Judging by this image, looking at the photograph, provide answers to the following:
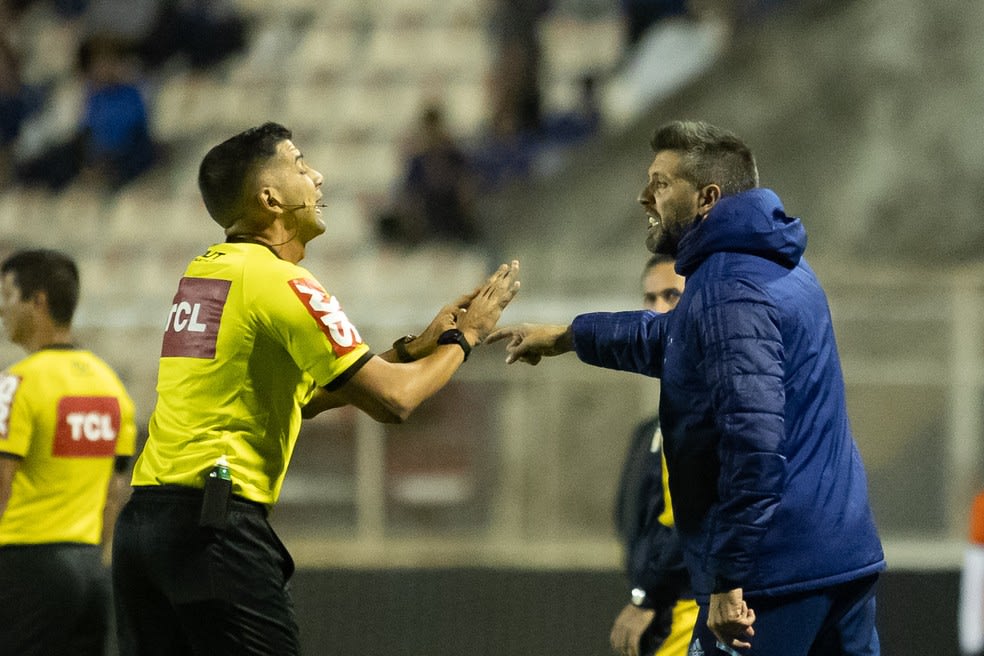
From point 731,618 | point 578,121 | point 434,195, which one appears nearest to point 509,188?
point 434,195

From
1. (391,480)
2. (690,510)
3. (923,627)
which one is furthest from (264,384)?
(391,480)

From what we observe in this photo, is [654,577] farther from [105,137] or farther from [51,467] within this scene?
[105,137]

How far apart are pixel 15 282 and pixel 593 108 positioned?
6792mm

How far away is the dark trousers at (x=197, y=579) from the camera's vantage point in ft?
12.3

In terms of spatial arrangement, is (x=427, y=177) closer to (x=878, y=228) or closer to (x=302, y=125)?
(x=302, y=125)

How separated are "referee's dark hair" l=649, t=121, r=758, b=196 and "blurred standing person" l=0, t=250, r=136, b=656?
7.67 feet

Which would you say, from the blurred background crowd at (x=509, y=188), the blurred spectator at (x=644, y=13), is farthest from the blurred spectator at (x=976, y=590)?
the blurred spectator at (x=644, y=13)

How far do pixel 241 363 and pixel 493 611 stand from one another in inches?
141

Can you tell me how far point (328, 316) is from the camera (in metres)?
3.76

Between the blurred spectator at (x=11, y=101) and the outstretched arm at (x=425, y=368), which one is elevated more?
the blurred spectator at (x=11, y=101)

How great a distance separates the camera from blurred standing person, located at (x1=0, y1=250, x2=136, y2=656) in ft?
16.6

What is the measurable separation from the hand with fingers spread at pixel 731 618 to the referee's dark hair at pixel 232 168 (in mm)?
1576

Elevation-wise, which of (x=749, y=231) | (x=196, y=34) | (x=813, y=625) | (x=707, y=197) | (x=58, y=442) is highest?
(x=196, y=34)

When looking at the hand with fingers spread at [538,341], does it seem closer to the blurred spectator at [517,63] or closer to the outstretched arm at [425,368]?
the outstretched arm at [425,368]
